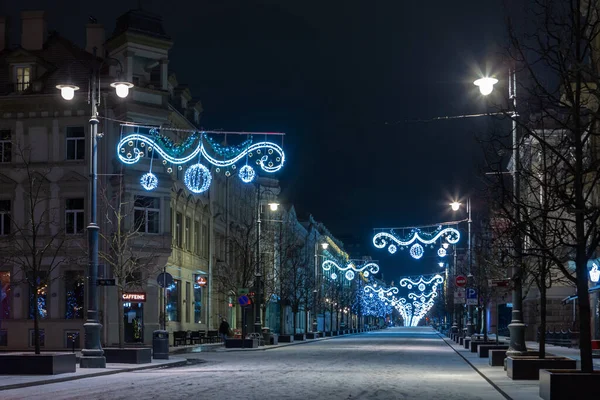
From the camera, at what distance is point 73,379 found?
25.4 metres

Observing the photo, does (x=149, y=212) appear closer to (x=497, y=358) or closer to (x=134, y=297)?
(x=134, y=297)

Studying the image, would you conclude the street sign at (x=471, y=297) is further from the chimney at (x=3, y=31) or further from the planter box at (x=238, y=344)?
the chimney at (x=3, y=31)

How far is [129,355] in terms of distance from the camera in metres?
32.7

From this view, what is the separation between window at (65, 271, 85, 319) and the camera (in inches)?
2072

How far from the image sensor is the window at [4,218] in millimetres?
53750

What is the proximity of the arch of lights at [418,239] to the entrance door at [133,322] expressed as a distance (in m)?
14.4

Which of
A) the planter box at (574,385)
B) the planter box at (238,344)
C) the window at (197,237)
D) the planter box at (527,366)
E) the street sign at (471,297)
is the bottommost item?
the planter box at (238,344)

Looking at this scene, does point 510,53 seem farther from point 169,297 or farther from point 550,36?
point 169,297

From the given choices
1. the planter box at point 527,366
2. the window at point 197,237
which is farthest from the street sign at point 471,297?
the window at point 197,237


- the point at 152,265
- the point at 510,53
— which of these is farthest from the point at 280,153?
the point at 152,265

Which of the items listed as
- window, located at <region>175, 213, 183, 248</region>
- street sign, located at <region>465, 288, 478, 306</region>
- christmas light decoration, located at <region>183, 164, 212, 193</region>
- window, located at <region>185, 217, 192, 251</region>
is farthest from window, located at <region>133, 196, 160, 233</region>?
christmas light decoration, located at <region>183, 164, 212, 193</region>

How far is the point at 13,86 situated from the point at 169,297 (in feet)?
50.0

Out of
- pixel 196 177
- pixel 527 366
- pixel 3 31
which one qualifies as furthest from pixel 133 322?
pixel 527 366

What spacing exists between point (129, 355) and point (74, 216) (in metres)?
22.1
